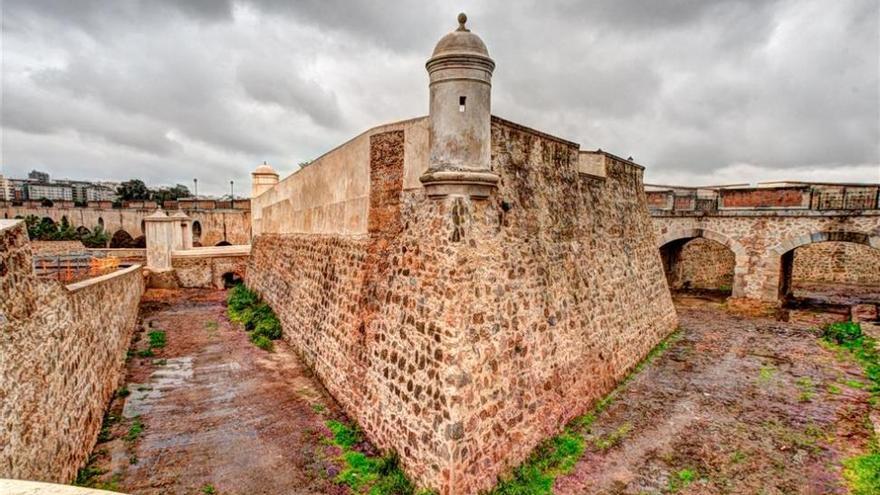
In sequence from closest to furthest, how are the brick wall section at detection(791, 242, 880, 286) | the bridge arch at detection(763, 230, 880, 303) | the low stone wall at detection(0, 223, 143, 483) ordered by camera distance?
the low stone wall at detection(0, 223, 143, 483) → the bridge arch at detection(763, 230, 880, 303) → the brick wall section at detection(791, 242, 880, 286)

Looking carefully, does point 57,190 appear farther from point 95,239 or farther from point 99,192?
point 95,239

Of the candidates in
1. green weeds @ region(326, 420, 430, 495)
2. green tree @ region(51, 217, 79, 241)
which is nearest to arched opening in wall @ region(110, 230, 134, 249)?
green tree @ region(51, 217, 79, 241)

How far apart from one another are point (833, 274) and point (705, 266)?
686 centimetres

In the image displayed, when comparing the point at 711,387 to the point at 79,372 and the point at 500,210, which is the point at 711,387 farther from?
the point at 79,372

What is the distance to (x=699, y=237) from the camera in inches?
696

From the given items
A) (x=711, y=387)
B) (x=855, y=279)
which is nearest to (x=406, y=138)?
(x=711, y=387)

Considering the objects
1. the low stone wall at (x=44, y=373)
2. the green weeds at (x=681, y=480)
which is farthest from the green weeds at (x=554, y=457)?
the low stone wall at (x=44, y=373)

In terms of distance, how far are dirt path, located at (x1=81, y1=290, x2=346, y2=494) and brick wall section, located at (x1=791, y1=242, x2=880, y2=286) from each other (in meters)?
25.6

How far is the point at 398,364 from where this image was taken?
6.20m

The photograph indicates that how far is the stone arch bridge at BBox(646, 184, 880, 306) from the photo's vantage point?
14.6 metres

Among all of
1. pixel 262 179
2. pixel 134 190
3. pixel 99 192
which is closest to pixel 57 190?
pixel 99 192

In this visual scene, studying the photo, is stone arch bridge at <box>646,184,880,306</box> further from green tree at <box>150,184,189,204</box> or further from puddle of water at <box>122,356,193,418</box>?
green tree at <box>150,184,189,204</box>

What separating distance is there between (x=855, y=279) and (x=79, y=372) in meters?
31.0

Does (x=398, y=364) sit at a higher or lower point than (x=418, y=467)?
higher
